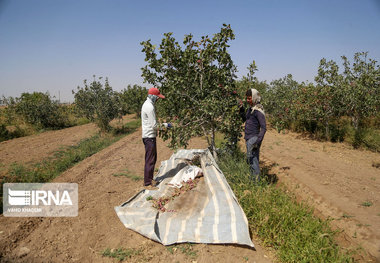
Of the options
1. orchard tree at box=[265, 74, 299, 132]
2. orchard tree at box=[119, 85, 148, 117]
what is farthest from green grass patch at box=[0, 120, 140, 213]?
orchard tree at box=[119, 85, 148, 117]

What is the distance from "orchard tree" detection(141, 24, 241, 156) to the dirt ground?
183 cm

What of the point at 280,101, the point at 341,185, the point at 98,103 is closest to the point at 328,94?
the point at 280,101

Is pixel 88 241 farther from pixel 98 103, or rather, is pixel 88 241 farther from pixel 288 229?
pixel 98 103

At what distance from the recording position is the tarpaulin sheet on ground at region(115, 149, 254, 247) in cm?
310

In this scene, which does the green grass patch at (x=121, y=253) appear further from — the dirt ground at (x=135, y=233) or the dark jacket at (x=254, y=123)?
the dark jacket at (x=254, y=123)

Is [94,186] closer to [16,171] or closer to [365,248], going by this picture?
[16,171]

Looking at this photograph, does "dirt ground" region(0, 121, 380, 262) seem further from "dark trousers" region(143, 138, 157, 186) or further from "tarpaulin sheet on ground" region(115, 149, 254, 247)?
"dark trousers" region(143, 138, 157, 186)

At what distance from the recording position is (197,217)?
11.4 ft

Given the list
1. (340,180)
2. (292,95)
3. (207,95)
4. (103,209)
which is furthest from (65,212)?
(292,95)

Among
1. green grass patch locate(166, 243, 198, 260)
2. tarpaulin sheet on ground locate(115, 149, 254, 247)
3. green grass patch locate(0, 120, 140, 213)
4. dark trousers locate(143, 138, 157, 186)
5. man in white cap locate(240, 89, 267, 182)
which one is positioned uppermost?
man in white cap locate(240, 89, 267, 182)

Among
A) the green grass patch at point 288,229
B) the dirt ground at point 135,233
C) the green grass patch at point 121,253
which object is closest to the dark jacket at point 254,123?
the green grass patch at point 288,229

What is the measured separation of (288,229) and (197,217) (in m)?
1.31

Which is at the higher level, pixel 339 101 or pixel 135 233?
→ pixel 339 101

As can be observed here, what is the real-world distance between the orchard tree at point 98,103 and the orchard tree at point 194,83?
8.73m
